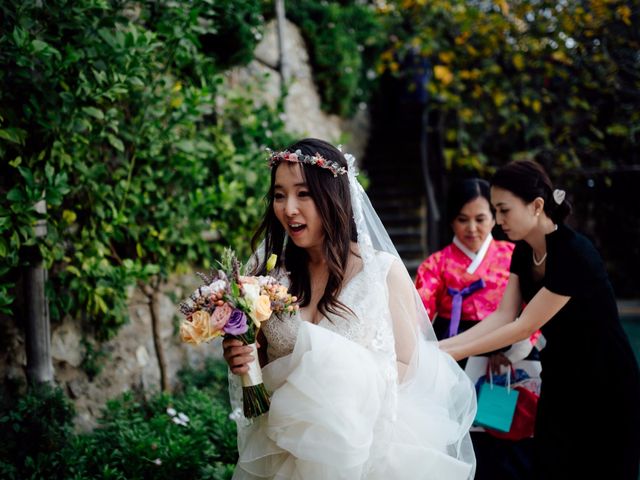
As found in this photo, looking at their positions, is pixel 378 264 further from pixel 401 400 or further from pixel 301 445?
pixel 301 445

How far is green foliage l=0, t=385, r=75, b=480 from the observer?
2.70 m

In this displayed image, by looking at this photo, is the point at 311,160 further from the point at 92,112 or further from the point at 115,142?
the point at 115,142

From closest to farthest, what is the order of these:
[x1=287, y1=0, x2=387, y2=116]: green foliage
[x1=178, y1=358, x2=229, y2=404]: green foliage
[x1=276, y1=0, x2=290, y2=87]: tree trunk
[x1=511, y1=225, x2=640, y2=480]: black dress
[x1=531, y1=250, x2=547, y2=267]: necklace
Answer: [x1=511, y1=225, x2=640, y2=480]: black dress
[x1=531, y1=250, x2=547, y2=267]: necklace
[x1=178, y1=358, x2=229, y2=404]: green foliage
[x1=276, y1=0, x2=290, y2=87]: tree trunk
[x1=287, y1=0, x2=387, y2=116]: green foliage

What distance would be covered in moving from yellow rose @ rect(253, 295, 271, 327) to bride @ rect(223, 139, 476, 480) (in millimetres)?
132

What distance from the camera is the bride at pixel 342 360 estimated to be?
169 cm

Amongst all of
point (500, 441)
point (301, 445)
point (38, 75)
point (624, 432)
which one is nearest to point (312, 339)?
point (301, 445)

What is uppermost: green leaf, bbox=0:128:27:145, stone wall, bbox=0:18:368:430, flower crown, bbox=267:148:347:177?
flower crown, bbox=267:148:347:177

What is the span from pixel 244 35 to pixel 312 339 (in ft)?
11.9

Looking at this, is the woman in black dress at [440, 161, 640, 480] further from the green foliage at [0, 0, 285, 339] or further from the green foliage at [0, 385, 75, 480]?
the green foliage at [0, 0, 285, 339]

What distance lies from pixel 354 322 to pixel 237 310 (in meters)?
0.43

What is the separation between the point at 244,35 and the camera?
4.67 m

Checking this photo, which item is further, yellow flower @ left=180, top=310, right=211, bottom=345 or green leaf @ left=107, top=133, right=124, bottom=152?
green leaf @ left=107, top=133, right=124, bottom=152

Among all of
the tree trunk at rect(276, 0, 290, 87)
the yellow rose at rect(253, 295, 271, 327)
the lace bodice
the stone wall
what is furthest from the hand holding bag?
the tree trunk at rect(276, 0, 290, 87)

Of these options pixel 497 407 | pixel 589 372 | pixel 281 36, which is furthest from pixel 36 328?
pixel 281 36
